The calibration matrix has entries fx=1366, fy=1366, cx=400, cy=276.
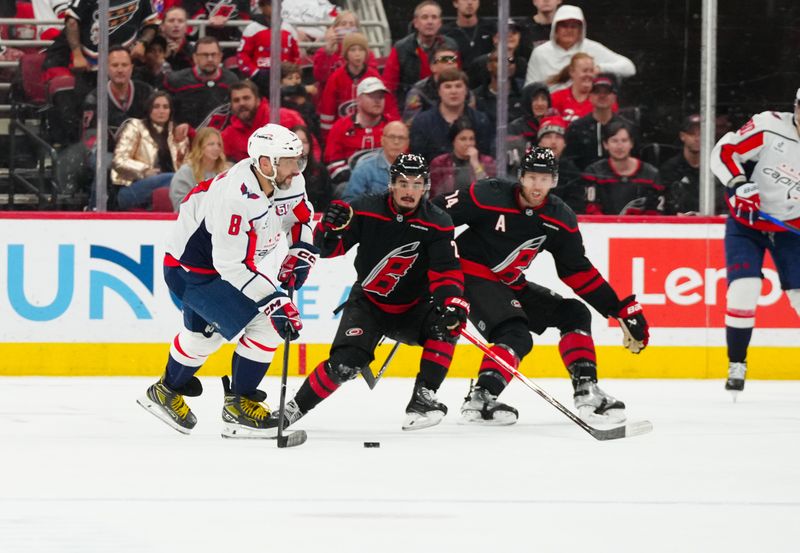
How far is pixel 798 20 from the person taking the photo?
720 cm

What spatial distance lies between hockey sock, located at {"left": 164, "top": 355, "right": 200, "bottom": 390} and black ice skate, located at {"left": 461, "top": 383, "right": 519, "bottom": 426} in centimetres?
109

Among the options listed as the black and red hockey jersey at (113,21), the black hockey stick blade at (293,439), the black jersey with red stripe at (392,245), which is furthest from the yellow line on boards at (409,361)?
the black hockey stick blade at (293,439)

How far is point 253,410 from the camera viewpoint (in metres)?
4.79

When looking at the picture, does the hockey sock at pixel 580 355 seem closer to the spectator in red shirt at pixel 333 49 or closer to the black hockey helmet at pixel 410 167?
the black hockey helmet at pixel 410 167

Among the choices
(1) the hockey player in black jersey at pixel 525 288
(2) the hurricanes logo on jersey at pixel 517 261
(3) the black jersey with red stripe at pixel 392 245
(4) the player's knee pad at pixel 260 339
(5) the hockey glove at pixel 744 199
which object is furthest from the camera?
(5) the hockey glove at pixel 744 199

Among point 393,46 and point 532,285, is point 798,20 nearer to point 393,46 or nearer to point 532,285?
point 393,46

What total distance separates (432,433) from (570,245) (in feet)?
3.03

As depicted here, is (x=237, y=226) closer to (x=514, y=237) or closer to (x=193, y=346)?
(x=193, y=346)

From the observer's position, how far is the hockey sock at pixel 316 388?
480cm

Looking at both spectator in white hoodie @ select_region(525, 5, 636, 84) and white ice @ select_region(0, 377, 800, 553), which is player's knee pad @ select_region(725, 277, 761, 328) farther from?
spectator in white hoodie @ select_region(525, 5, 636, 84)

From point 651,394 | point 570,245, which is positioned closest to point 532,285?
point 570,245

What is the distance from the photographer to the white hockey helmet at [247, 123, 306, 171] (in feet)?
Result: 14.9

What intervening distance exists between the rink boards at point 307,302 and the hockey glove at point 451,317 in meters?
2.13

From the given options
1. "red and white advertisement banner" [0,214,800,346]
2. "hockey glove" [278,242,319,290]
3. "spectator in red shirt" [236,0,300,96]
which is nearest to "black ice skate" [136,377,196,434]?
"hockey glove" [278,242,319,290]
